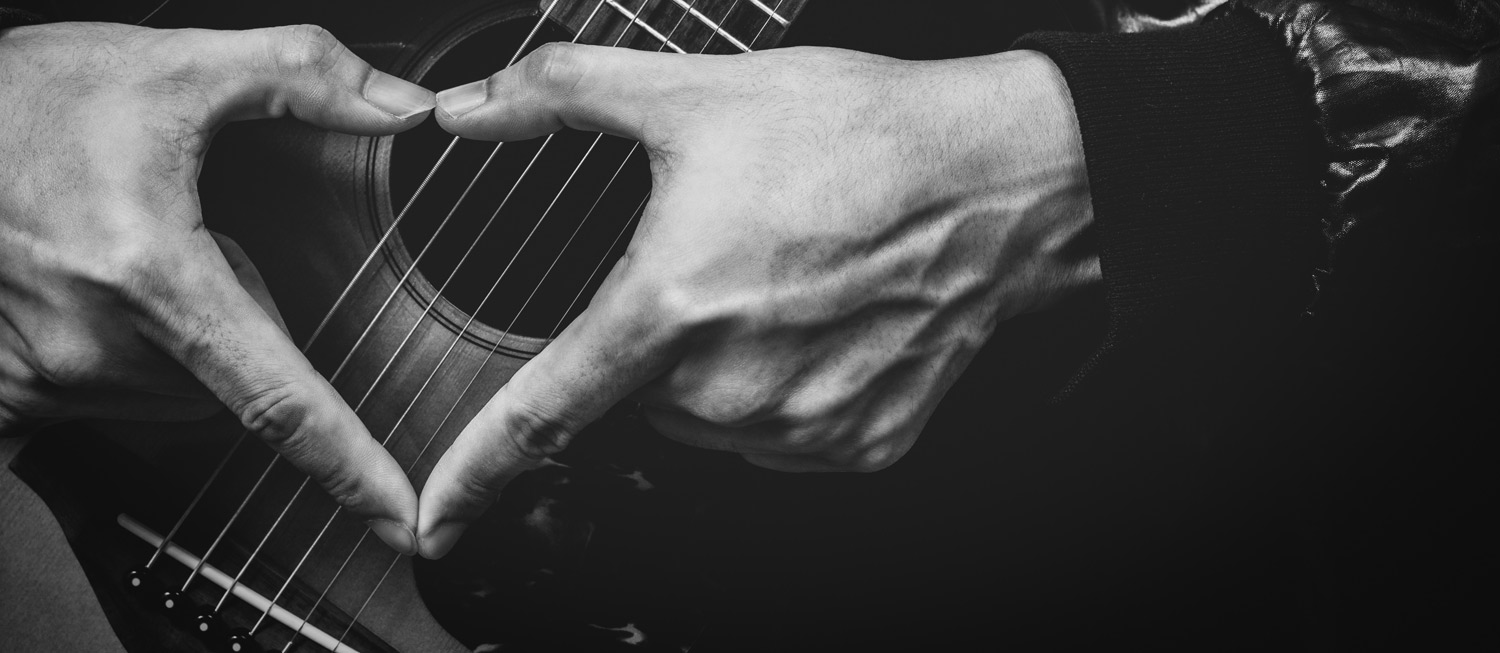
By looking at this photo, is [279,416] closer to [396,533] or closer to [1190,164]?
[396,533]

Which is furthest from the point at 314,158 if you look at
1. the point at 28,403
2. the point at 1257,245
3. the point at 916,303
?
the point at 1257,245

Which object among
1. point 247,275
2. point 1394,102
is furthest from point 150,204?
point 1394,102

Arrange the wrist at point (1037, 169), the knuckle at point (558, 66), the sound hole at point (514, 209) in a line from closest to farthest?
the knuckle at point (558, 66) < the wrist at point (1037, 169) < the sound hole at point (514, 209)

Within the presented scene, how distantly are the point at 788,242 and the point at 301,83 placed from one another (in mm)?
423

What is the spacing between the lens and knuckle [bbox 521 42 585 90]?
0.62m

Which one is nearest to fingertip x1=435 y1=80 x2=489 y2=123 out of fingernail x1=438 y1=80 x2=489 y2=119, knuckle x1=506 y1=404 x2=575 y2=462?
fingernail x1=438 y1=80 x2=489 y2=119

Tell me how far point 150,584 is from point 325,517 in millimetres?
168

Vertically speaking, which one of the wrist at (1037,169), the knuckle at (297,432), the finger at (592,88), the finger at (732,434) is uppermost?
the wrist at (1037,169)

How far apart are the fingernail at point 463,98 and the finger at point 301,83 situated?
0.02 meters

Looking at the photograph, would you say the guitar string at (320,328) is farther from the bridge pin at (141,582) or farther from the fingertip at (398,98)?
the fingertip at (398,98)

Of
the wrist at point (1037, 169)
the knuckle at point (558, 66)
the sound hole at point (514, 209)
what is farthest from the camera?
the sound hole at point (514, 209)

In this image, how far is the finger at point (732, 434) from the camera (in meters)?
0.73

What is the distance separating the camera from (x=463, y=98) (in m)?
0.67

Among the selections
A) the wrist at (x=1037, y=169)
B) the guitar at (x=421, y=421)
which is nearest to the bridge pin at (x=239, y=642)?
the guitar at (x=421, y=421)
